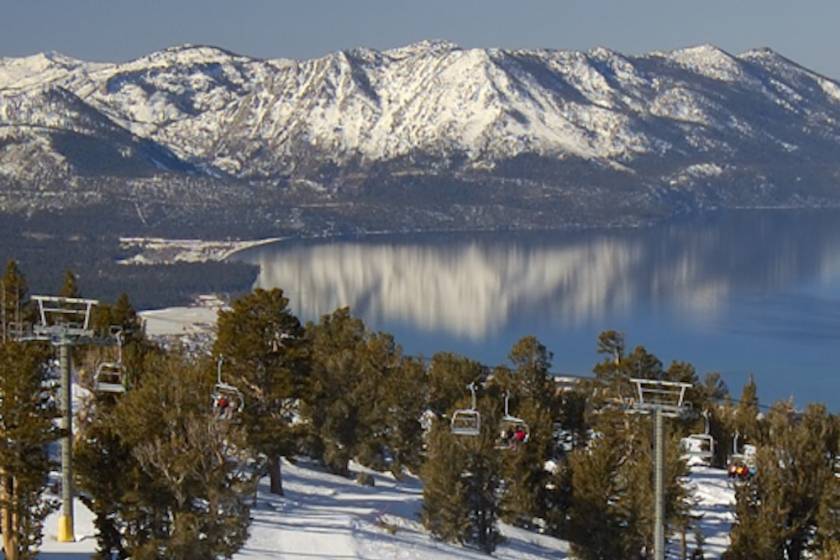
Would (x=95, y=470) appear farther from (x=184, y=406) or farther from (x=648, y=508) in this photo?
(x=648, y=508)

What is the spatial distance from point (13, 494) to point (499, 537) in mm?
21118

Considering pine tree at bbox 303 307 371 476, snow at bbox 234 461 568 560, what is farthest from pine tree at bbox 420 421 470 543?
pine tree at bbox 303 307 371 476

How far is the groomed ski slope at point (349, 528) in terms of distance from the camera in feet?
140

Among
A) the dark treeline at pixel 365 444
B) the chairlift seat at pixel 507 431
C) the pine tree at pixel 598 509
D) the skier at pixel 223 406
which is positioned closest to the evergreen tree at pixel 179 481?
the dark treeline at pixel 365 444

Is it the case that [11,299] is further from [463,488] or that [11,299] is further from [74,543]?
[74,543]

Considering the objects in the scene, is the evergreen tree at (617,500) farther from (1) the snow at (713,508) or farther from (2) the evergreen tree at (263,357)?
(2) the evergreen tree at (263,357)

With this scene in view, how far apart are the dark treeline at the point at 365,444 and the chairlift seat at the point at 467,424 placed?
3.23m

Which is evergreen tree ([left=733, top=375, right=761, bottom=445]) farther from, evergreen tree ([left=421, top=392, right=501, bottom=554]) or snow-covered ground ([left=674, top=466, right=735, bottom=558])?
evergreen tree ([left=421, top=392, right=501, bottom=554])

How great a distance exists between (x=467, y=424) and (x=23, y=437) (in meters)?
16.6

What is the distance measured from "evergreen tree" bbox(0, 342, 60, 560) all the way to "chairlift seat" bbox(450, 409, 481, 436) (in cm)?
1162

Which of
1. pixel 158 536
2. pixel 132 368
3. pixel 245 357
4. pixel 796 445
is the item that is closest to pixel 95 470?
pixel 158 536

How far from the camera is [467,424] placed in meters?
46.5

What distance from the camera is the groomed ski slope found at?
42.6 meters

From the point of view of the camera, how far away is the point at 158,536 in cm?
3703
